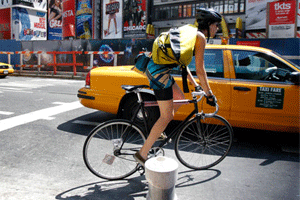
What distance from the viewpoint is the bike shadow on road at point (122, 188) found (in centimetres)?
305

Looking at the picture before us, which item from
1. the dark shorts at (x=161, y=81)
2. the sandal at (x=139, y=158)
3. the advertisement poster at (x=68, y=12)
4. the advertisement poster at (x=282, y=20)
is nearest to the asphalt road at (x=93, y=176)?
the sandal at (x=139, y=158)

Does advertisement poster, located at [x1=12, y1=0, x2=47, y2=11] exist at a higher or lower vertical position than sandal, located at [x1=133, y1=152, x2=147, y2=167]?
higher

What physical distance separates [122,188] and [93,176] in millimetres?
484

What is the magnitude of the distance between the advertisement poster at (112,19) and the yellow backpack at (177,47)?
36.7 metres

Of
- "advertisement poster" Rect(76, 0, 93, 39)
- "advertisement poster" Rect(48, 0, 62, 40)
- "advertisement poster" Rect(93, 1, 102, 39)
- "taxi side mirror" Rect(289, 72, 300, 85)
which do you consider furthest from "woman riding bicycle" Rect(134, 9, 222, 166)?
"advertisement poster" Rect(48, 0, 62, 40)

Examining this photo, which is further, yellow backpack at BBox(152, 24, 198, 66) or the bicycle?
the bicycle

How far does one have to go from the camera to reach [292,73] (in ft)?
14.5

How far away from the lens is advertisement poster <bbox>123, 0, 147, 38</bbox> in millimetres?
36875

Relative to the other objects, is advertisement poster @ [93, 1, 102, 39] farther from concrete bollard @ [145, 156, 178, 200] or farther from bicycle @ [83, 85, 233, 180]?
concrete bollard @ [145, 156, 178, 200]

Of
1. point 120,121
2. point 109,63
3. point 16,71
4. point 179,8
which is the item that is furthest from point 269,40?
point 179,8

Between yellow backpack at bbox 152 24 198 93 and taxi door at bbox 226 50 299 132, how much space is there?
198cm

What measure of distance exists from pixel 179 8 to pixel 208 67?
33798mm

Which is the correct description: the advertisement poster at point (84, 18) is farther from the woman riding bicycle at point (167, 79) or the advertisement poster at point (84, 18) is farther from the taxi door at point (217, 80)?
the woman riding bicycle at point (167, 79)

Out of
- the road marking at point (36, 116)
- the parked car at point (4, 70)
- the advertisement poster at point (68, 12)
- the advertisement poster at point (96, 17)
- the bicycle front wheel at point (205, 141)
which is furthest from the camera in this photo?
Answer: the advertisement poster at point (68, 12)
